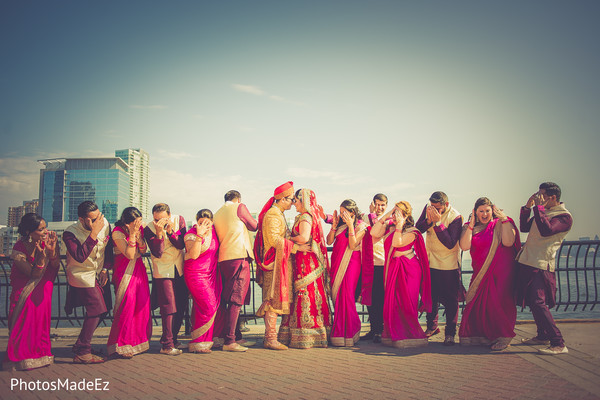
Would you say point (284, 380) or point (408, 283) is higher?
point (408, 283)

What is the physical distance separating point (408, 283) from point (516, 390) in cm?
197

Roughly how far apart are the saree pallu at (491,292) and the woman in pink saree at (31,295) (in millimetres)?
5317

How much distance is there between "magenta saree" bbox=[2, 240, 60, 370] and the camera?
4.65 metres

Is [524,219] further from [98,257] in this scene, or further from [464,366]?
[98,257]

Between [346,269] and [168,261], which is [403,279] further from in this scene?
[168,261]

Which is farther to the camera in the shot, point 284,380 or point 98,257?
point 98,257

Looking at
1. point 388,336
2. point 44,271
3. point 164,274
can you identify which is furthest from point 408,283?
point 44,271

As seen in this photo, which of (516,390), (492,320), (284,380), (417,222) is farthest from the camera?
(417,222)

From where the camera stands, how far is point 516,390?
3.78 m

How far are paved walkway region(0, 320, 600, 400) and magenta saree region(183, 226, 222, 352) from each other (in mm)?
222

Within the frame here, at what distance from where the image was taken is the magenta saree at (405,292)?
548cm

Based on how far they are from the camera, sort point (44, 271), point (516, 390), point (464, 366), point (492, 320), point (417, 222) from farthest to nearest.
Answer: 1. point (417, 222)
2. point (492, 320)
3. point (44, 271)
4. point (464, 366)
5. point (516, 390)

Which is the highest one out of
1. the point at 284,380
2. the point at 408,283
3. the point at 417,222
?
the point at 417,222

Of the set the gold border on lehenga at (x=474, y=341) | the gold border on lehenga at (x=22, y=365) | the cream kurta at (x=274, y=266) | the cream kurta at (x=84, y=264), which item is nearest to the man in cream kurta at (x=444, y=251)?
the gold border on lehenga at (x=474, y=341)
